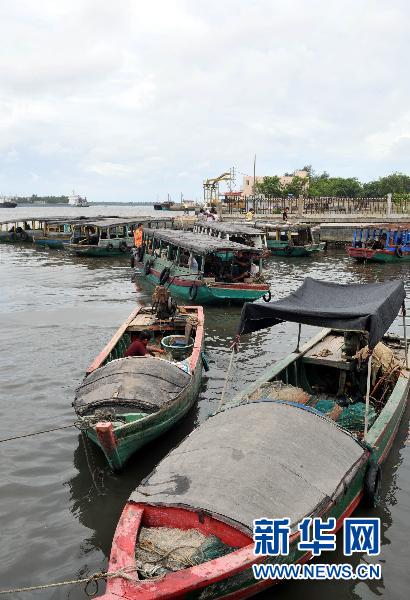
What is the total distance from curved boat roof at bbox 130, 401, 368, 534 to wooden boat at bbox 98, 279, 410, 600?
0.01 metres

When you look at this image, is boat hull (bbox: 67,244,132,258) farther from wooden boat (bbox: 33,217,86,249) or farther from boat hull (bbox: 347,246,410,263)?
boat hull (bbox: 347,246,410,263)

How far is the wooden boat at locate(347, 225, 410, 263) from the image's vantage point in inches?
1117

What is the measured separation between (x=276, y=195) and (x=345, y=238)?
2483 centimetres

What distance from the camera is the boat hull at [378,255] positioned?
28.2 m

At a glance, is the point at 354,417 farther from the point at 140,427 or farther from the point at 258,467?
the point at 258,467

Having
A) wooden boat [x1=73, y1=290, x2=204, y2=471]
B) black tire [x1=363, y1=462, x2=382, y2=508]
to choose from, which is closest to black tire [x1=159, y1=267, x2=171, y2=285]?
wooden boat [x1=73, y1=290, x2=204, y2=471]

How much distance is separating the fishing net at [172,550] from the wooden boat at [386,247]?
85.4 ft

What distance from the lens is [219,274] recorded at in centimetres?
1788

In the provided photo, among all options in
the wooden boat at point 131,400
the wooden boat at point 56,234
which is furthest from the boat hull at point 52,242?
the wooden boat at point 131,400

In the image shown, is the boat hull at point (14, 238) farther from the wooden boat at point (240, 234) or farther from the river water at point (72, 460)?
the river water at point (72, 460)

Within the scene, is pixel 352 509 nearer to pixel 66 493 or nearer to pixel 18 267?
pixel 66 493

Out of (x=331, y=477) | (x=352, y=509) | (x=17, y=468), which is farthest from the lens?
(x=17, y=468)

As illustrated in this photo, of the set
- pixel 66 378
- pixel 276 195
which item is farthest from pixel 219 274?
pixel 276 195

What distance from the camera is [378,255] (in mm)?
28484
